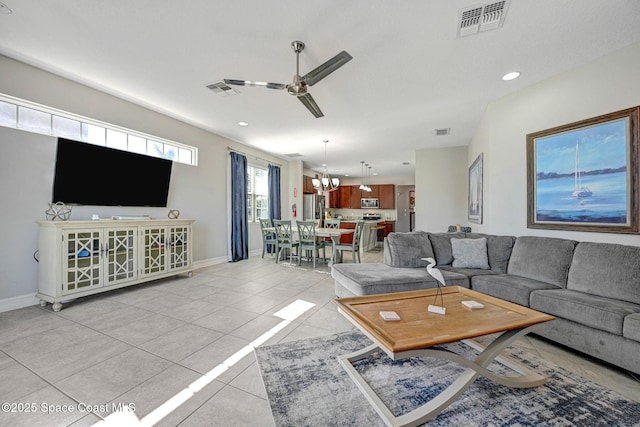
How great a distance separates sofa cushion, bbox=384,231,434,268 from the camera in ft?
10.9

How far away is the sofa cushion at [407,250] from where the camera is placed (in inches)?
130

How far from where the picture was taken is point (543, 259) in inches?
105

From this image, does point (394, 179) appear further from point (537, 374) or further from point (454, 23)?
point (537, 374)

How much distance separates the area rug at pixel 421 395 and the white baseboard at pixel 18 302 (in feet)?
9.64


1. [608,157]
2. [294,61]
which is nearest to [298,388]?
[294,61]

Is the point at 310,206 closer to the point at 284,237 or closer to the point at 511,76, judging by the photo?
the point at 284,237

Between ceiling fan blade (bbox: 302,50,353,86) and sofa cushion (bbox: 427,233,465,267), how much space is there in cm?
255

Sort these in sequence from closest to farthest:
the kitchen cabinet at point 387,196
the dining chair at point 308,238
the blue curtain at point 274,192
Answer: the dining chair at point 308,238 < the blue curtain at point 274,192 < the kitchen cabinet at point 387,196

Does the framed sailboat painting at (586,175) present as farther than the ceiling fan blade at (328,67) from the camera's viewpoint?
Yes

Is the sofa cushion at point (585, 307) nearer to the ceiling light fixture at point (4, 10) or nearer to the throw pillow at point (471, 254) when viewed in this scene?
the throw pillow at point (471, 254)

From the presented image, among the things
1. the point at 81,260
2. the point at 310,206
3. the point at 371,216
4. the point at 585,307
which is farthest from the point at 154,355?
the point at 371,216

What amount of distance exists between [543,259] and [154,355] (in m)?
3.72

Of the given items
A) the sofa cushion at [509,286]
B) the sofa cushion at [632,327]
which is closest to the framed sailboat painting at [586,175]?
the sofa cushion at [509,286]

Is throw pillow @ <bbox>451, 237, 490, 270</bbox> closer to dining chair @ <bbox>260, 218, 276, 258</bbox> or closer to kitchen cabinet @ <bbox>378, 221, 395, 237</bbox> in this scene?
dining chair @ <bbox>260, 218, 276, 258</bbox>
